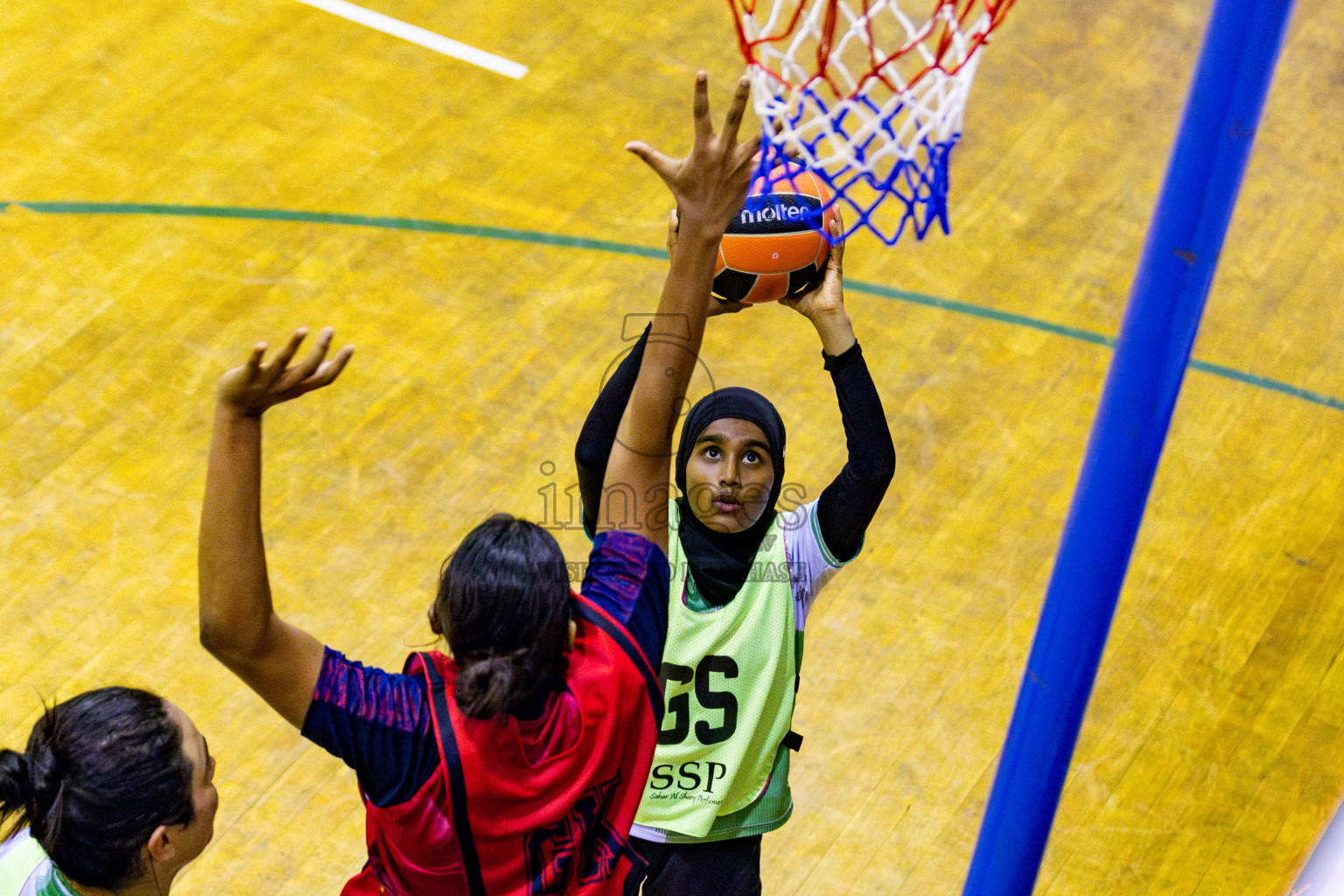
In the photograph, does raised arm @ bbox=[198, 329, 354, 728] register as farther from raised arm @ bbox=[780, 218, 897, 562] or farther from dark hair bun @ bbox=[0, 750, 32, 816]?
raised arm @ bbox=[780, 218, 897, 562]

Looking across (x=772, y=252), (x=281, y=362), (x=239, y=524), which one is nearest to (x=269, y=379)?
(x=281, y=362)

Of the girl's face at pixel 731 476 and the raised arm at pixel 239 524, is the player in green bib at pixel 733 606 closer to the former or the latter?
the girl's face at pixel 731 476

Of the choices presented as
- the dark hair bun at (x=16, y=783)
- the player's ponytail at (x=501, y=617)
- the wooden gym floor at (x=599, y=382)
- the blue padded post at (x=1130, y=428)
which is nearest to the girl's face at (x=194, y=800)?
the dark hair bun at (x=16, y=783)

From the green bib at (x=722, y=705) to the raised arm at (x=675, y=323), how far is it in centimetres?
76

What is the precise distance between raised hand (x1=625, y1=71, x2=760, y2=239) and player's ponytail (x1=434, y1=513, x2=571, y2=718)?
1.84 ft

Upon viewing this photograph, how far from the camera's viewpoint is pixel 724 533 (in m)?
3.10

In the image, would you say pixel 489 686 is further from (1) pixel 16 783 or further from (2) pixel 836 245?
(2) pixel 836 245

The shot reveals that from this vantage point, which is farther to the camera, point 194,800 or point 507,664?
point 194,800

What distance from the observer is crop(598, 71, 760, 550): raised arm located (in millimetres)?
2117

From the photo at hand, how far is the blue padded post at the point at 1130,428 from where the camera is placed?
1930mm

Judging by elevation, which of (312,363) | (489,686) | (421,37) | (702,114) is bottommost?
(421,37)

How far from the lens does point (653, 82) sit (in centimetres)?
646

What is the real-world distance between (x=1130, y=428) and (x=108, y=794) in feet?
5.16

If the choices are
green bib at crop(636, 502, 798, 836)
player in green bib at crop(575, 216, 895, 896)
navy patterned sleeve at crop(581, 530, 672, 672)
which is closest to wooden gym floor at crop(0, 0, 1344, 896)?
player in green bib at crop(575, 216, 895, 896)
